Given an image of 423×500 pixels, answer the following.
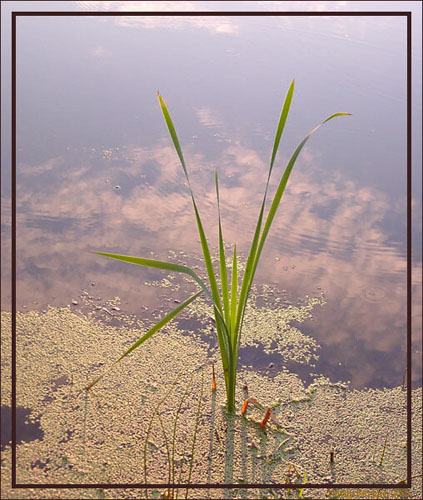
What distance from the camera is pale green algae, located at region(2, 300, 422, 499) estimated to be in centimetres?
148

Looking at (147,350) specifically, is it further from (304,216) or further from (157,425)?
(304,216)

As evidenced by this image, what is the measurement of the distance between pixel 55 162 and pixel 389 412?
1.89 m

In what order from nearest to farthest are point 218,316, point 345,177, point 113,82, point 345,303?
1. point 218,316
2. point 345,303
3. point 345,177
4. point 113,82

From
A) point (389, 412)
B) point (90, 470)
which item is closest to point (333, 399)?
point (389, 412)

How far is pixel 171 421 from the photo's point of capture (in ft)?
5.32

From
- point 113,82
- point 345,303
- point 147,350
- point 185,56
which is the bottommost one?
point 147,350

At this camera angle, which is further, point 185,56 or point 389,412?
point 185,56

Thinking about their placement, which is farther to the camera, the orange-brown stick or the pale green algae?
the orange-brown stick

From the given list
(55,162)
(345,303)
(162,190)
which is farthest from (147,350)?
(55,162)

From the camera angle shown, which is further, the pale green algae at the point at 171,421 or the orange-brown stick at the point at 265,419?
the orange-brown stick at the point at 265,419

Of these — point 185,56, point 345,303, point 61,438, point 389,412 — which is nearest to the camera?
point 61,438

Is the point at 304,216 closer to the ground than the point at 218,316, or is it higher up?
higher up

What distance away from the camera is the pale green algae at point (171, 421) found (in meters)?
1.48

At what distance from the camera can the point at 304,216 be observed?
8.41ft
